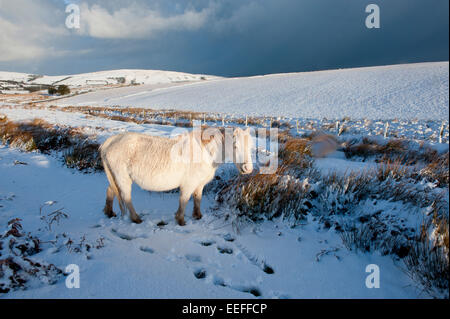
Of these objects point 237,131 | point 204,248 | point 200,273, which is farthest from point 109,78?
point 200,273

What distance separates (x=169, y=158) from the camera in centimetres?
321

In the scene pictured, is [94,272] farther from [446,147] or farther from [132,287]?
[446,147]

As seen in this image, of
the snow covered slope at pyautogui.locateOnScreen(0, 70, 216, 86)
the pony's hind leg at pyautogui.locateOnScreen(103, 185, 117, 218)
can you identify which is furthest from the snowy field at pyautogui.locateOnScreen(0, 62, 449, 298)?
the snow covered slope at pyautogui.locateOnScreen(0, 70, 216, 86)

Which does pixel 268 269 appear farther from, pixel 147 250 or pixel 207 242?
pixel 147 250

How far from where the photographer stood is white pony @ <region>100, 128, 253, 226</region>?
122 inches

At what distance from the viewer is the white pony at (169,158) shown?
10.2ft

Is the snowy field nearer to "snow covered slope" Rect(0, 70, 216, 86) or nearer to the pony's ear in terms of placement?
the pony's ear

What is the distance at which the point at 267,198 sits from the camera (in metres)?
Answer: 3.55

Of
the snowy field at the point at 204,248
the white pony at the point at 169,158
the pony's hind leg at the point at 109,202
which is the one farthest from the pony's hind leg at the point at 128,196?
the pony's hind leg at the point at 109,202

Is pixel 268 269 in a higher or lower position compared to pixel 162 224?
lower

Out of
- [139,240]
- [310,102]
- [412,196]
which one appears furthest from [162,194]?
[310,102]

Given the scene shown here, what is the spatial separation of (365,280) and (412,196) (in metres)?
1.57

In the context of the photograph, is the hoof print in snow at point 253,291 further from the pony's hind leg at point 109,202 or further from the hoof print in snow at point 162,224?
the pony's hind leg at point 109,202

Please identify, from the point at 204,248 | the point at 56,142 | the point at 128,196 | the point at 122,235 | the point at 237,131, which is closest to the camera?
the point at 204,248
